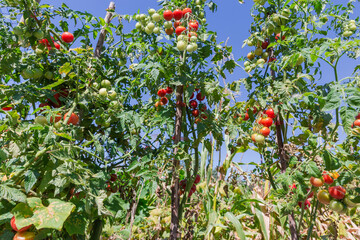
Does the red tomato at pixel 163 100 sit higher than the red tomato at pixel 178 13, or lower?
lower

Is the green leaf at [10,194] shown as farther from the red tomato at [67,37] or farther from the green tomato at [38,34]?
the red tomato at [67,37]

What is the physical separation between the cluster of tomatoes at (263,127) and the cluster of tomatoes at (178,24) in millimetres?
521

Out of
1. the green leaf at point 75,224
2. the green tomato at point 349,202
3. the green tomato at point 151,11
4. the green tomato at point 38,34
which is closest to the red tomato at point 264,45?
the green tomato at point 151,11

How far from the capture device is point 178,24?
136 cm

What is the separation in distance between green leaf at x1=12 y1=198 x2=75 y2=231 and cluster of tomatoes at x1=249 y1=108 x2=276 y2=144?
0.91 metres

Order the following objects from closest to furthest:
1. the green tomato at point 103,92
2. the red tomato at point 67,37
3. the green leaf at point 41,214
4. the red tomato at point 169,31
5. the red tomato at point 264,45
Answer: the green leaf at point 41,214, the green tomato at point 103,92, the red tomato at point 67,37, the red tomato at point 169,31, the red tomato at point 264,45

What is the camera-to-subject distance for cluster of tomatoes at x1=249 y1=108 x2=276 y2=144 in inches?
49.3

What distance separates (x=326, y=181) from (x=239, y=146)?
0.57 meters

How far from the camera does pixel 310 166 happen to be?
3.28ft

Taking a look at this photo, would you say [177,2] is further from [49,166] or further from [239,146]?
[49,166]

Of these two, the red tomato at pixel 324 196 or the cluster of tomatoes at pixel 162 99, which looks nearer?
the red tomato at pixel 324 196

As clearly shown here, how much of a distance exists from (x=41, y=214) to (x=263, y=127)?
1.06 meters

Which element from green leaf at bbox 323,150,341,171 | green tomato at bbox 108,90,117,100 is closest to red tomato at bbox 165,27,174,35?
green tomato at bbox 108,90,117,100

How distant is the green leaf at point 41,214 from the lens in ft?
2.55
